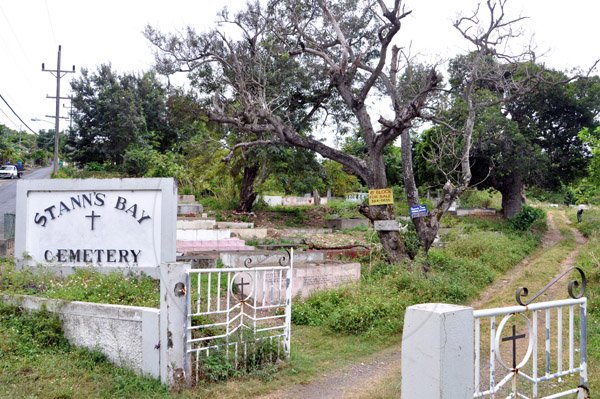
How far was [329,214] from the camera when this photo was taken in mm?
25219

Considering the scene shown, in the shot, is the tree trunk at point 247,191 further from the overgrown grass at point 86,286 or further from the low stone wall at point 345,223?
the overgrown grass at point 86,286

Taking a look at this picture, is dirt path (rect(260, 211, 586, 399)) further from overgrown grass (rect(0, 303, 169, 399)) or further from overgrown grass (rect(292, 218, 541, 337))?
overgrown grass (rect(0, 303, 169, 399))

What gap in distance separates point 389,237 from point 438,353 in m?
9.05

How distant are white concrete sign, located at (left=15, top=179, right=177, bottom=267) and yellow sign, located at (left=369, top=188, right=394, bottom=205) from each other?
5.13 meters

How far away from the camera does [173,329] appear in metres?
5.27

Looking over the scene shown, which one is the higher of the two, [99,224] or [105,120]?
[105,120]

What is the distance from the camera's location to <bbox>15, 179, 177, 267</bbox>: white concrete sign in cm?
829

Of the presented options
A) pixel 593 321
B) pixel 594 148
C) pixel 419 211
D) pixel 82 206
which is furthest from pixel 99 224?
pixel 594 148

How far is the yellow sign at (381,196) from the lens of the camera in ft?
38.5

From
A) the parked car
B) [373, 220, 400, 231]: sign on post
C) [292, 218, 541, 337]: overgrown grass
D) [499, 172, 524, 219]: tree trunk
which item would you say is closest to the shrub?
[499, 172, 524, 219]: tree trunk

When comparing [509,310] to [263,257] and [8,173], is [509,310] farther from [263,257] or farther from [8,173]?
[8,173]

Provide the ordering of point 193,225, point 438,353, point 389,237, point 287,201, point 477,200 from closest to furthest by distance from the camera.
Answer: point 438,353 < point 389,237 < point 193,225 < point 287,201 < point 477,200

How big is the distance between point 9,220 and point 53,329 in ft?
27.5

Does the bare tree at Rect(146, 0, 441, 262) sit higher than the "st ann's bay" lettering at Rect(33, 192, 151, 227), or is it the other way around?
the bare tree at Rect(146, 0, 441, 262)
